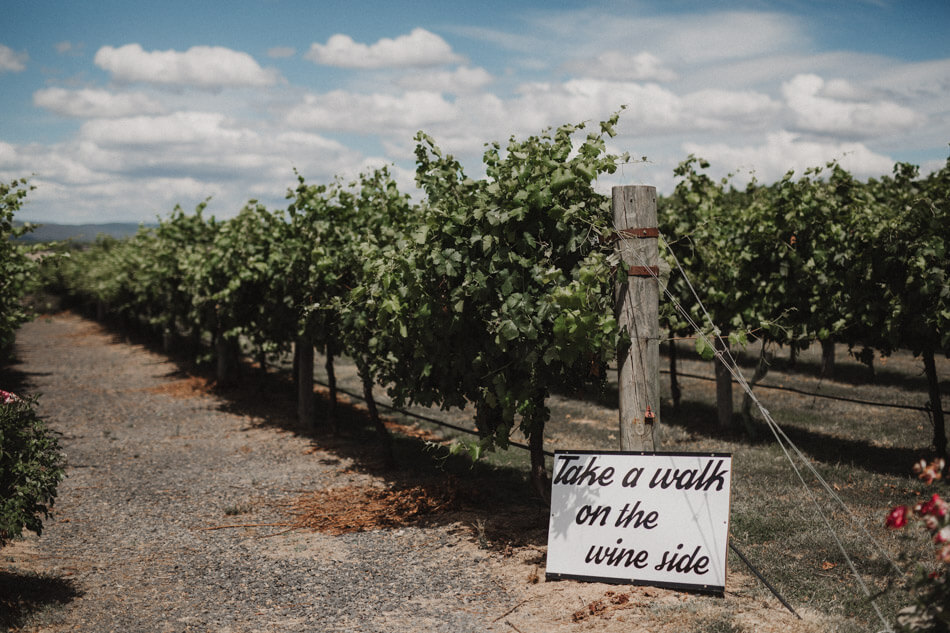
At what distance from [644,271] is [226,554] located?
423cm

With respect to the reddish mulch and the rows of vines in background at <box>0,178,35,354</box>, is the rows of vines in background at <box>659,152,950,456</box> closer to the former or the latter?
the reddish mulch

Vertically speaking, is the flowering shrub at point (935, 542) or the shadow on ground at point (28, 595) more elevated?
the flowering shrub at point (935, 542)

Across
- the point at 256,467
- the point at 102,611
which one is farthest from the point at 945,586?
the point at 256,467

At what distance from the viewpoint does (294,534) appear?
21.9ft

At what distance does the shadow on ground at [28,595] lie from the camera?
4711 millimetres

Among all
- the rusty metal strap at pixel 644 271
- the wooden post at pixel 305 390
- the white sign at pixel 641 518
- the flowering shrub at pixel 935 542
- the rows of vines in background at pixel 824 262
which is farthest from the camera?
the wooden post at pixel 305 390

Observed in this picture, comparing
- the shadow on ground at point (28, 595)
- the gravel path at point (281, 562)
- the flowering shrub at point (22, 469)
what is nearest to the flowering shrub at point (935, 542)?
the gravel path at point (281, 562)

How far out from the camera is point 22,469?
4.59 meters

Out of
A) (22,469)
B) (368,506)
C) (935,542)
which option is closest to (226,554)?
(368,506)

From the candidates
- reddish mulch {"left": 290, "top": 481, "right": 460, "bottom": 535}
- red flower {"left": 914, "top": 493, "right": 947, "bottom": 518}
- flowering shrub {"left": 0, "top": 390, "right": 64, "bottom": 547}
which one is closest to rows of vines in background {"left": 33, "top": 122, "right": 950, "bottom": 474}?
reddish mulch {"left": 290, "top": 481, "right": 460, "bottom": 535}

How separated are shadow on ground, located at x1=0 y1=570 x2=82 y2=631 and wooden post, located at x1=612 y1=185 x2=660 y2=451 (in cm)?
418

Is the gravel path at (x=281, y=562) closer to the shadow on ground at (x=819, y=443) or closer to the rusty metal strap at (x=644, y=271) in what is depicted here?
the rusty metal strap at (x=644, y=271)

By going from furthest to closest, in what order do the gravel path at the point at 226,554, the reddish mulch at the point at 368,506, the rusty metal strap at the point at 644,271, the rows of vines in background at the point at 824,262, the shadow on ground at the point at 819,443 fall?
the shadow on ground at the point at 819,443, the rows of vines in background at the point at 824,262, the reddish mulch at the point at 368,506, the rusty metal strap at the point at 644,271, the gravel path at the point at 226,554

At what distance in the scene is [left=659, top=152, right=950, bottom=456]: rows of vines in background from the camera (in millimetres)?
8086
